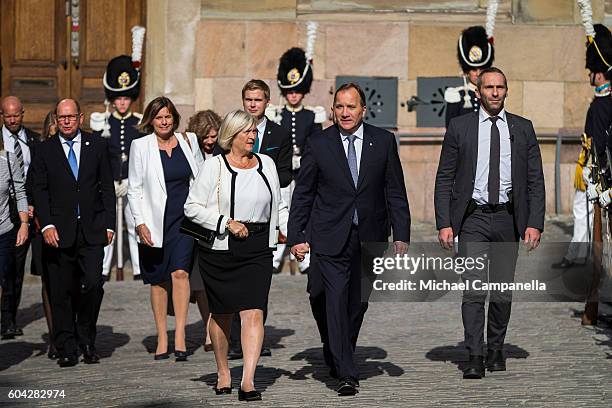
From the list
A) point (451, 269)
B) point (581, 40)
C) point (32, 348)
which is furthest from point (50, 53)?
point (451, 269)

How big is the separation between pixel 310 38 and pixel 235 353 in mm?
7194

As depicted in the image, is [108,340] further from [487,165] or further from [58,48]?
[58,48]

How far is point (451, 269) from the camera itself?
11453 mm

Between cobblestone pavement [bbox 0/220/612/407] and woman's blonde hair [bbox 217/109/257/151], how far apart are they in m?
1.55

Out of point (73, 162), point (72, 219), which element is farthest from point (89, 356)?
point (73, 162)

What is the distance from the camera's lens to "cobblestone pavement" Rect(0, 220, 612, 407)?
977 cm

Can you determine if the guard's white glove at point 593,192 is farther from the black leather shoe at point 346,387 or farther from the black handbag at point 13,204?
the black handbag at point 13,204

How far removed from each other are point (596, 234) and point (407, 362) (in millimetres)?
2506

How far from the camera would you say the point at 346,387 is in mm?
9828

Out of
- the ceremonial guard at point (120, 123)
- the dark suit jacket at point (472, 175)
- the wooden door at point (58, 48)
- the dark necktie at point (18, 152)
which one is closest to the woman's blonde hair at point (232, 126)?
the dark suit jacket at point (472, 175)

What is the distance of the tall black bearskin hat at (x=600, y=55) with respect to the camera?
14562mm

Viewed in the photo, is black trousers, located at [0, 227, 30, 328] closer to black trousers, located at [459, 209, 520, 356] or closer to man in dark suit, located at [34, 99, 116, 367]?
man in dark suit, located at [34, 99, 116, 367]

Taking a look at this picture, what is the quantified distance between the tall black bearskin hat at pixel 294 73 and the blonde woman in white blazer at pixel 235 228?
707 centimetres

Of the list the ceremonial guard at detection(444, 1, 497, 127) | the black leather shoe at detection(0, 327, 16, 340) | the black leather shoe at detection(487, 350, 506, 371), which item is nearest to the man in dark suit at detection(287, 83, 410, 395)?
the black leather shoe at detection(487, 350, 506, 371)
